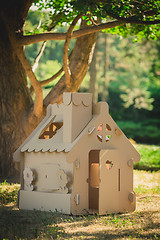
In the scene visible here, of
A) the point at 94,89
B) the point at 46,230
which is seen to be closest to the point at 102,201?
the point at 46,230

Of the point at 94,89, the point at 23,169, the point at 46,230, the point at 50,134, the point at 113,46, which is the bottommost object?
the point at 46,230

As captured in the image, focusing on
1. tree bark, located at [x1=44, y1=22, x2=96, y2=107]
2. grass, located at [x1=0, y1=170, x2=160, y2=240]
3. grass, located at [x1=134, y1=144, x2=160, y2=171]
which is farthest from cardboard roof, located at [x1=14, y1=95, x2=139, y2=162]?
grass, located at [x1=134, y1=144, x2=160, y2=171]

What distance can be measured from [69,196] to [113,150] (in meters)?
1.09

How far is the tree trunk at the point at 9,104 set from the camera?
1076cm

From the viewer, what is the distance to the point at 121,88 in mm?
36312

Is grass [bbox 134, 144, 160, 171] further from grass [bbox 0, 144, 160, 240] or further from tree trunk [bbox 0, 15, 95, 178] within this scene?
grass [bbox 0, 144, 160, 240]

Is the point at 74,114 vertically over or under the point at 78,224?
over

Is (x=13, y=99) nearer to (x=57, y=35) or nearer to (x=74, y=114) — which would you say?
(x=57, y=35)

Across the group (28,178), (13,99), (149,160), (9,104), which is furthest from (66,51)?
(149,160)

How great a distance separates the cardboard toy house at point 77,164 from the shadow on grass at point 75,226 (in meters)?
0.30

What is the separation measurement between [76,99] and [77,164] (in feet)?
3.50

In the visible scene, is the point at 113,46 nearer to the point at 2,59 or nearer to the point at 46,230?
the point at 2,59

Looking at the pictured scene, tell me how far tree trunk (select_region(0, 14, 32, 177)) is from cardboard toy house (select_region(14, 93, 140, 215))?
3.18 meters

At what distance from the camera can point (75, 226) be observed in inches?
235
